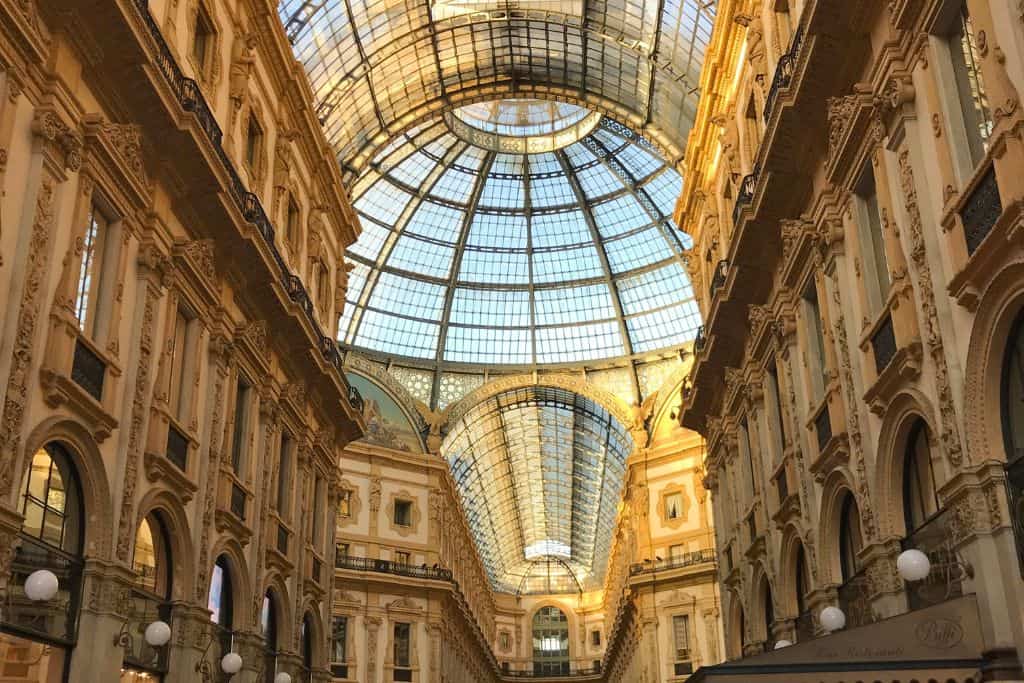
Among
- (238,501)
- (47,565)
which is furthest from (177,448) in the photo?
(47,565)

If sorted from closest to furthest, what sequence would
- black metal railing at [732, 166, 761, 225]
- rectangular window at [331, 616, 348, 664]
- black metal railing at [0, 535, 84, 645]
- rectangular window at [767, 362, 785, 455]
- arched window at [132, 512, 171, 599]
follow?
black metal railing at [0, 535, 84, 645]
arched window at [132, 512, 171, 599]
black metal railing at [732, 166, 761, 225]
rectangular window at [767, 362, 785, 455]
rectangular window at [331, 616, 348, 664]

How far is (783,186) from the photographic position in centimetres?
2241

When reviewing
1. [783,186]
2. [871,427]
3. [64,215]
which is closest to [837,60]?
[783,186]

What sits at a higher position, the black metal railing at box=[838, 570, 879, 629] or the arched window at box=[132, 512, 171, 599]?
the arched window at box=[132, 512, 171, 599]

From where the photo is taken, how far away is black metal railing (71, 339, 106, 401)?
1658 cm

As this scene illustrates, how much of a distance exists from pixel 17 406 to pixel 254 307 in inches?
464

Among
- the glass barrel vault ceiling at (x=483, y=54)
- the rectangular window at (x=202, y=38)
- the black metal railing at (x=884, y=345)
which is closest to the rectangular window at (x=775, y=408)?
the black metal railing at (x=884, y=345)

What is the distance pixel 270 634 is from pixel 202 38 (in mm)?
14646

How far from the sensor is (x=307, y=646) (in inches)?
1218

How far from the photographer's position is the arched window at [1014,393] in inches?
502

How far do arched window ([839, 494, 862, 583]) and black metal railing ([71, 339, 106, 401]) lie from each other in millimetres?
13605

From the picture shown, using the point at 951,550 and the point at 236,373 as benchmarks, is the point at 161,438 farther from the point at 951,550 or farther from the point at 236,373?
the point at 951,550

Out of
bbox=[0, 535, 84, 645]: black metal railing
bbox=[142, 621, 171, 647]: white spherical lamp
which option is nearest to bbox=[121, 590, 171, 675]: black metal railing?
bbox=[142, 621, 171, 647]: white spherical lamp

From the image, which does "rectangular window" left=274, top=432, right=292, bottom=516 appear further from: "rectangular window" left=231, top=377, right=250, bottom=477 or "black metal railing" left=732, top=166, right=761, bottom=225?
"black metal railing" left=732, top=166, right=761, bottom=225
